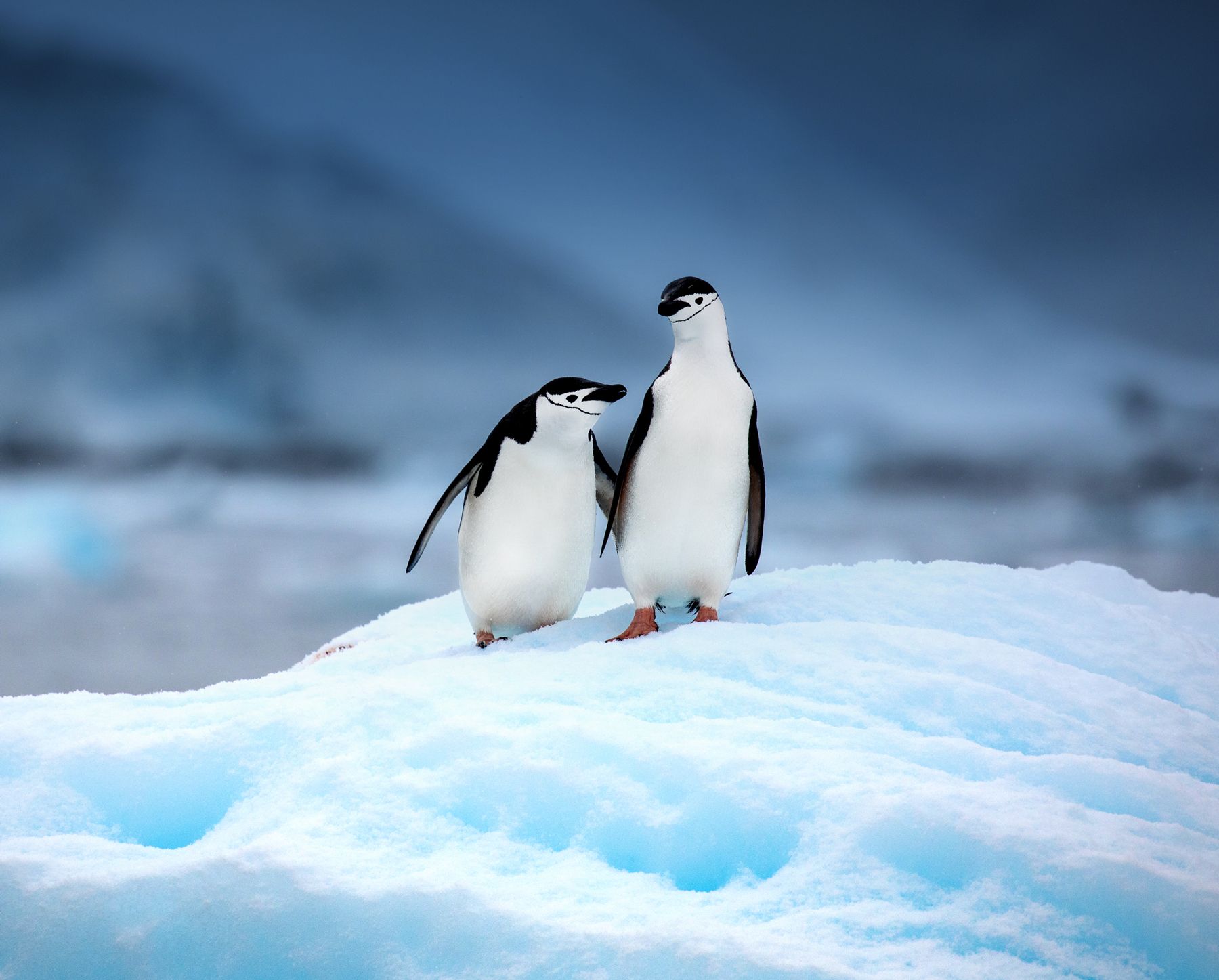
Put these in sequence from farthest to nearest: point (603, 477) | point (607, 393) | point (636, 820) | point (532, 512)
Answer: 1. point (603, 477)
2. point (532, 512)
3. point (607, 393)
4. point (636, 820)

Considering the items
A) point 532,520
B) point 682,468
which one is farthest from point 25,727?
point 682,468

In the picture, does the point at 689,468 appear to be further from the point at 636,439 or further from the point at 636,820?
the point at 636,820

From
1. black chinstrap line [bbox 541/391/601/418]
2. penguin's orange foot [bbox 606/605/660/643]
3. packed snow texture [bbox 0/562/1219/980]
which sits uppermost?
black chinstrap line [bbox 541/391/601/418]

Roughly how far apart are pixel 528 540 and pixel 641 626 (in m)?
0.54

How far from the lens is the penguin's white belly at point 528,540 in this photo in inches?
131

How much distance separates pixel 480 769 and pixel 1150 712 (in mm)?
2109

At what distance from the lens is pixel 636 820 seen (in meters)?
1.80

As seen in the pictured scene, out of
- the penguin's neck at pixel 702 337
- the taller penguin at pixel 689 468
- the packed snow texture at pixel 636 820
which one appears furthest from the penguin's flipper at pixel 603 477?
the packed snow texture at pixel 636 820

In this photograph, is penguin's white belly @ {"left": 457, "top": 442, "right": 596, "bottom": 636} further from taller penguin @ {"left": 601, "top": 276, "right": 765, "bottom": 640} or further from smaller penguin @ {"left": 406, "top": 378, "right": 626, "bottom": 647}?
taller penguin @ {"left": 601, "top": 276, "right": 765, "bottom": 640}

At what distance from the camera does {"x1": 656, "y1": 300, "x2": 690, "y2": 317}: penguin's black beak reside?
3.18 meters

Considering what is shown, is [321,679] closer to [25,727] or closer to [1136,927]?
[25,727]

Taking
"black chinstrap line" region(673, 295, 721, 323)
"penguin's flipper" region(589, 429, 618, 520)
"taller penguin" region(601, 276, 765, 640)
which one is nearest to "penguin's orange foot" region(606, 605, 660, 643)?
"taller penguin" region(601, 276, 765, 640)

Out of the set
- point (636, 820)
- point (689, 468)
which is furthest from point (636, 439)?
point (636, 820)

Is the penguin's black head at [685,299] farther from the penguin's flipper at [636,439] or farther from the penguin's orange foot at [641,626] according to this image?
the penguin's orange foot at [641,626]
